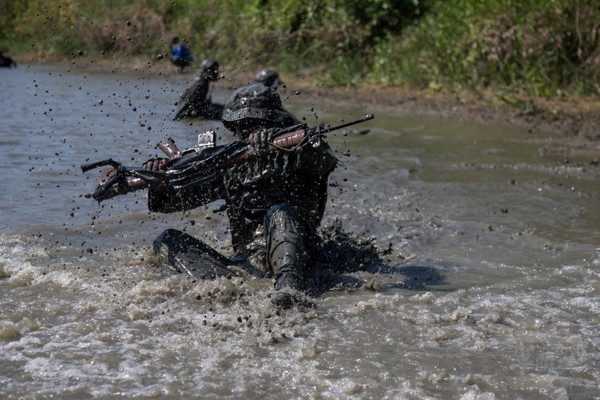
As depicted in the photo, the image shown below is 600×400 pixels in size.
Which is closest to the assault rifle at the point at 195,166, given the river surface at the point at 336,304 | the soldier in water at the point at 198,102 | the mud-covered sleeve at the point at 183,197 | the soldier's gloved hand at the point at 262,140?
the soldier's gloved hand at the point at 262,140

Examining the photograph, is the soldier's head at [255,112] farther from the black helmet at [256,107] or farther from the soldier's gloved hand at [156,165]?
the soldier's gloved hand at [156,165]

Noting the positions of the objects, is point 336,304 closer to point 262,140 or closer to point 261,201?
point 261,201

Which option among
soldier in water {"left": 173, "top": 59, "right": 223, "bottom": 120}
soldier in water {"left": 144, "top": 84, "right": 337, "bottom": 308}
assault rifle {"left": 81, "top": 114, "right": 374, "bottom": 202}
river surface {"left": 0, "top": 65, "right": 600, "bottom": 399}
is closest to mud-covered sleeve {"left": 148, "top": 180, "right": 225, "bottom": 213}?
soldier in water {"left": 144, "top": 84, "right": 337, "bottom": 308}

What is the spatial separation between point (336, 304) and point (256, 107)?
128 cm

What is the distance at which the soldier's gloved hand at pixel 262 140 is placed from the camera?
5422mm

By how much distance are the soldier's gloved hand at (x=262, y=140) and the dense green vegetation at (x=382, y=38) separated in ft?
19.7

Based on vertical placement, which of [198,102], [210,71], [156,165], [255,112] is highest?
[255,112]

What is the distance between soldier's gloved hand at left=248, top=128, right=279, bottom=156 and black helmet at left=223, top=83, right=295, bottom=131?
1.42 ft

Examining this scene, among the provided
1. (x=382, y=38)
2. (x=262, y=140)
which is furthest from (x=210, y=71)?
(x=382, y=38)

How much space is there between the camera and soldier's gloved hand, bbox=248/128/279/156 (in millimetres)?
5422

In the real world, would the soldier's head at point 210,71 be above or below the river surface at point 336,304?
above

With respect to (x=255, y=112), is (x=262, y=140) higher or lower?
lower

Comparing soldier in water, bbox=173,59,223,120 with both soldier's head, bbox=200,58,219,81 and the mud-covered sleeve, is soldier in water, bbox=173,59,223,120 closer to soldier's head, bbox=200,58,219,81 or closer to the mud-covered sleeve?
soldier's head, bbox=200,58,219,81

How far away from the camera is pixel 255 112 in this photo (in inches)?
232
